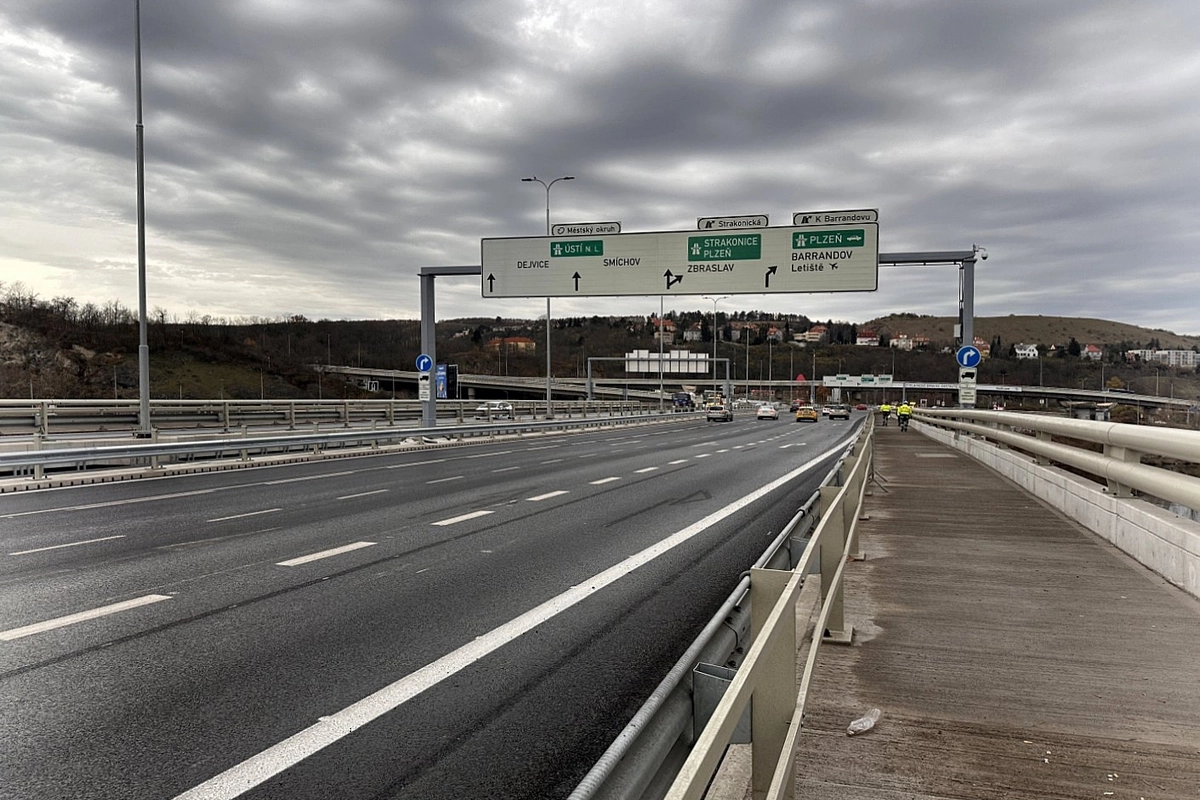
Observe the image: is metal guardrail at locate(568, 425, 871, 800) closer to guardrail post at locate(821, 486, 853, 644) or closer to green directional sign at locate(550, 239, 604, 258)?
guardrail post at locate(821, 486, 853, 644)

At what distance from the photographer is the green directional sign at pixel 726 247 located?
99.9 ft

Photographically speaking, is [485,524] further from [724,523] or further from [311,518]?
[724,523]

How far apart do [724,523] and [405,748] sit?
788 cm

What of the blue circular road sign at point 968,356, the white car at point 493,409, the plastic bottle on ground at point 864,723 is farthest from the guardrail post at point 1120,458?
the white car at point 493,409

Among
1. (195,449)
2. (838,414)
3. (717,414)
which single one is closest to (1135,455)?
(195,449)

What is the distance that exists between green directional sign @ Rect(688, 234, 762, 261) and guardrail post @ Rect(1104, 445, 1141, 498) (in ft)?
75.8

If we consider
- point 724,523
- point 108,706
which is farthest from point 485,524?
point 108,706

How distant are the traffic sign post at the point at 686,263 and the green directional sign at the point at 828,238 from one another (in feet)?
0.12

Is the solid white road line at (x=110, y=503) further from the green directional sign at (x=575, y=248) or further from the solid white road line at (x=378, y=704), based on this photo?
the green directional sign at (x=575, y=248)

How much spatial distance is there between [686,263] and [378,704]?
91.7 ft

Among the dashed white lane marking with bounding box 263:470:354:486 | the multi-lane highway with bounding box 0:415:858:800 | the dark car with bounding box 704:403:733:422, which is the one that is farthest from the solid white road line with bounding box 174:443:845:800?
the dark car with bounding box 704:403:733:422

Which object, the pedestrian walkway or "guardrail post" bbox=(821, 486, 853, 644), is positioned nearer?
the pedestrian walkway

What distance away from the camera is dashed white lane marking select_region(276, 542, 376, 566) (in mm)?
8508

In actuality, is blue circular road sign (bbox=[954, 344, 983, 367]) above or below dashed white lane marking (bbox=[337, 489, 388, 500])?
above
